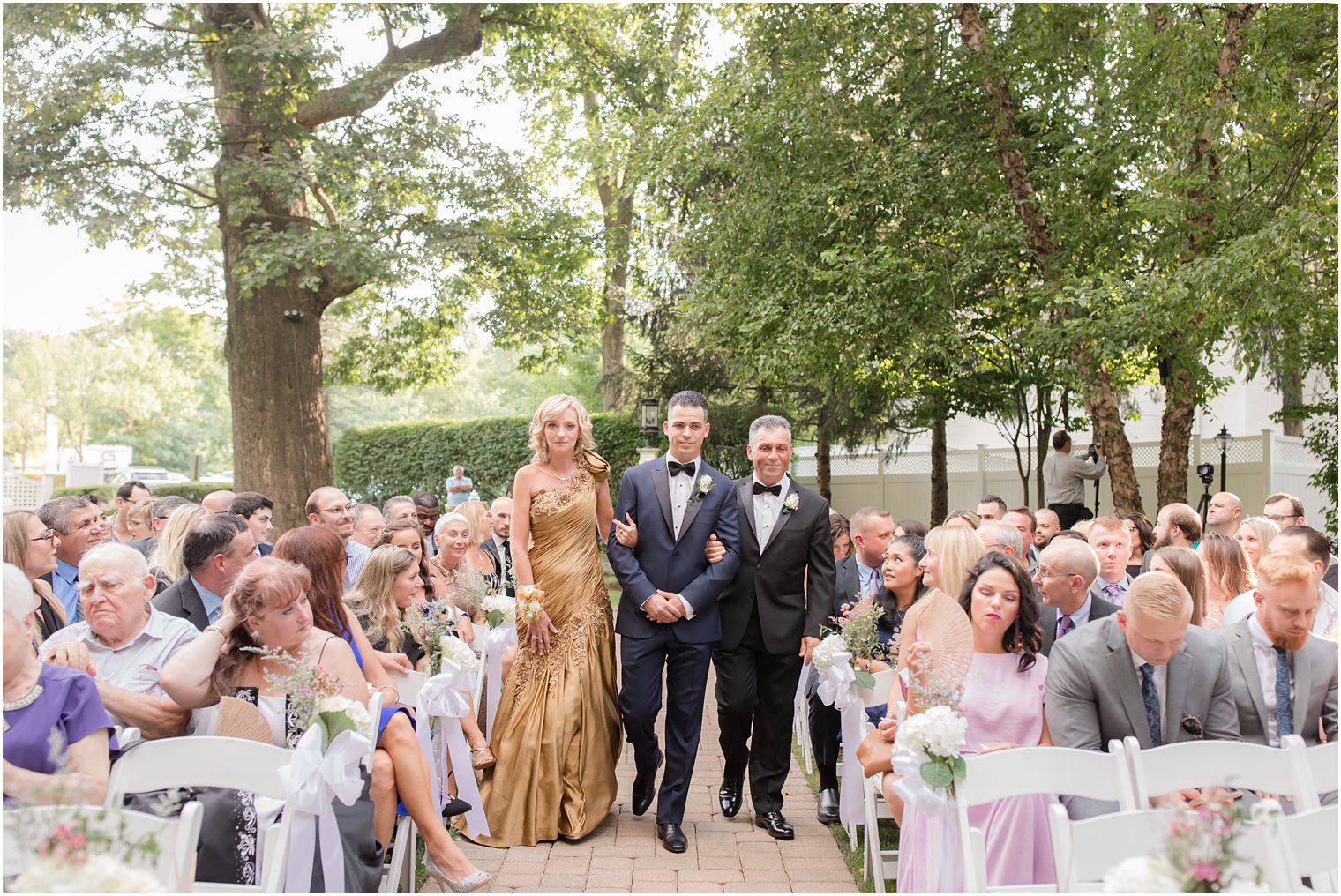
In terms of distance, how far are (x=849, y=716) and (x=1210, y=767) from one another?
2.04 meters

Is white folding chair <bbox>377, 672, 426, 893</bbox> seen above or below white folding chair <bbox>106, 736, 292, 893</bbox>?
below

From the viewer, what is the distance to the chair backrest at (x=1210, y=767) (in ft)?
11.2

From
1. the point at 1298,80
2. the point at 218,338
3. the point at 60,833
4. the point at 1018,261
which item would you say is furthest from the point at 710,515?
the point at 218,338

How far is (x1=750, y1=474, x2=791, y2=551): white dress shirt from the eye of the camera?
223 inches

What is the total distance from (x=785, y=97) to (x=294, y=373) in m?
6.94

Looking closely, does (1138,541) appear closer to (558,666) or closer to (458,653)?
(558,666)

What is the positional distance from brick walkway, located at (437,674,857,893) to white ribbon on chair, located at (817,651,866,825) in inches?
10.0

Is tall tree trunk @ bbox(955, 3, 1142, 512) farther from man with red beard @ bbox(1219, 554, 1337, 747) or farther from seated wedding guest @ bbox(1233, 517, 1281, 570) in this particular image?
man with red beard @ bbox(1219, 554, 1337, 747)

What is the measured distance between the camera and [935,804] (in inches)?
140

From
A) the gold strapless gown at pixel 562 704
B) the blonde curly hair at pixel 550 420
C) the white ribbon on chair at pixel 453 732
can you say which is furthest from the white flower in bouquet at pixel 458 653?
the blonde curly hair at pixel 550 420

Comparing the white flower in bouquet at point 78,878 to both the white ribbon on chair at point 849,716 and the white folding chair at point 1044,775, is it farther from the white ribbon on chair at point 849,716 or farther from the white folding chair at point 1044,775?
the white ribbon on chair at point 849,716

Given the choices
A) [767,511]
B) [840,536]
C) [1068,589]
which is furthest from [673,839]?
[840,536]

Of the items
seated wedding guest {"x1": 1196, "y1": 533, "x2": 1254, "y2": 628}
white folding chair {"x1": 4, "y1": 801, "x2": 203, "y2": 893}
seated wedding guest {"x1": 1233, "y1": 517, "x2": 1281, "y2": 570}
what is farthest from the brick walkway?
seated wedding guest {"x1": 1233, "y1": 517, "x2": 1281, "y2": 570}

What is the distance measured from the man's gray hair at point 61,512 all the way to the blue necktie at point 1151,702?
5.35 meters
